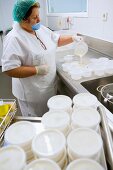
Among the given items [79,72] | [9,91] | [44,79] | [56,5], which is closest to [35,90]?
[44,79]

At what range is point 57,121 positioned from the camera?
674 millimetres

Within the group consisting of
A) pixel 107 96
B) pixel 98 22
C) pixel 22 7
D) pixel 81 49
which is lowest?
pixel 107 96

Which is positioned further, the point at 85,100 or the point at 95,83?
the point at 95,83

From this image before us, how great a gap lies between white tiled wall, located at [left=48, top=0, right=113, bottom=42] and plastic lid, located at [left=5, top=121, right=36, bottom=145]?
146 centimetres

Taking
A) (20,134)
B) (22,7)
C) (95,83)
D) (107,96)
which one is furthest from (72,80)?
(20,134)

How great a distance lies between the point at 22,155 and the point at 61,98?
0.38m

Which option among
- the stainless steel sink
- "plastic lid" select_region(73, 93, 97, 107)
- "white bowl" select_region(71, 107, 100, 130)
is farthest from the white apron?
"white bowl" select_region(71, 107, 100, 130)

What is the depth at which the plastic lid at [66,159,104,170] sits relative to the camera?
48 cm

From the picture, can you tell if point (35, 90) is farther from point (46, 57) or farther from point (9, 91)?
point (9, 91)

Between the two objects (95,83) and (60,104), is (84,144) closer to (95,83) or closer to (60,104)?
(60,104)

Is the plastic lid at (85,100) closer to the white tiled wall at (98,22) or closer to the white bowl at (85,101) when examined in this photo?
the white bowl at (85,101)

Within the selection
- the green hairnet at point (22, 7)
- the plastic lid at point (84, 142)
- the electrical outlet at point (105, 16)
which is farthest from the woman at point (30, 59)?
the plastic lid at point (84, 142)

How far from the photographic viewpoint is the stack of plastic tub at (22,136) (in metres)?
A: 0.59

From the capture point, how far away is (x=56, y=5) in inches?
132
